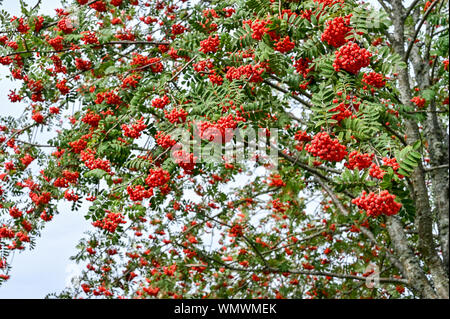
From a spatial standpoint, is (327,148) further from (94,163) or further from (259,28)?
(94,163)

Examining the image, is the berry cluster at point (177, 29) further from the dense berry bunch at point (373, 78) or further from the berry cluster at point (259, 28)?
the dense berry bunch at point (373, 78)

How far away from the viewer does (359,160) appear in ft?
6.75

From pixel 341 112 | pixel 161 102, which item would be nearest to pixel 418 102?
pixel 341 112

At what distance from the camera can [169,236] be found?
23.1 ft

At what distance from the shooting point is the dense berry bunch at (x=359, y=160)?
205 cm

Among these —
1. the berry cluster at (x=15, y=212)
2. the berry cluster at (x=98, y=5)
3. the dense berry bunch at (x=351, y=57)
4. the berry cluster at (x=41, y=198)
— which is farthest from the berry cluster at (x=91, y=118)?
the berry cluster at (x=15, y=212)

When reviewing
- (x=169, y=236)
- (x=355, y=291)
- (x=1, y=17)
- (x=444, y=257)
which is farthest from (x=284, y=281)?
(x=1, y=17)

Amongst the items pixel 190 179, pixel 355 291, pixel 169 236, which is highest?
pixel 190 179

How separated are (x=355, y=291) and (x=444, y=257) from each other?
255cm

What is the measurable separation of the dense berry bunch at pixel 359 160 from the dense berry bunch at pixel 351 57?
1.86 feet

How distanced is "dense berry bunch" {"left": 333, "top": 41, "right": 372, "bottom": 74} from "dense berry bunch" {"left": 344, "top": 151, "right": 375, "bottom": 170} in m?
0.57

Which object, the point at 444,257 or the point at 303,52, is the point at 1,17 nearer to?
the point at 303,52

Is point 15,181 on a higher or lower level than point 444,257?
higher

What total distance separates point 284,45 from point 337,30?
1.56 ft
